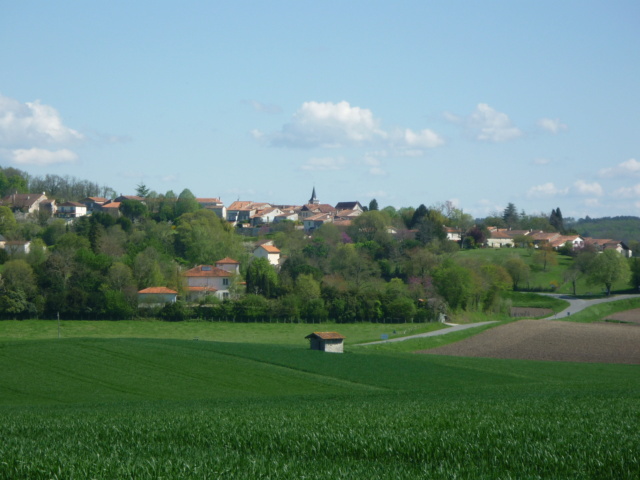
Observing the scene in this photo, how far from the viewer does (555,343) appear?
192 ft

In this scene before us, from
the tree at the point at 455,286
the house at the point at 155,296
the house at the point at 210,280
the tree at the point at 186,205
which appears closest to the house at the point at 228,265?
the house at the point at 210,280

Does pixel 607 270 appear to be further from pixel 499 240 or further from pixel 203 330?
pixel 203 330

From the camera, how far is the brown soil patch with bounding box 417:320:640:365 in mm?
53031

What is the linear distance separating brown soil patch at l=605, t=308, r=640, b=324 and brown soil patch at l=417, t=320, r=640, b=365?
35.7 ft

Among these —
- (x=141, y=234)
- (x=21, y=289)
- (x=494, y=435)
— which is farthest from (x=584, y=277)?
(x=494, y=435)

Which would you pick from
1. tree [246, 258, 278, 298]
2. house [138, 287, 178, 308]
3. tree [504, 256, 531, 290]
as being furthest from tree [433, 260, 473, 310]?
house [138, 287, 178, 308]

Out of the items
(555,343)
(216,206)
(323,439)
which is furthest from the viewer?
(216,206)

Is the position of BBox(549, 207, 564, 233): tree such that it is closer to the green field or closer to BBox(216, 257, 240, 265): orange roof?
BBox(216, 257, 240, 265): orange roof

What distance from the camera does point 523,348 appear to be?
57.4m

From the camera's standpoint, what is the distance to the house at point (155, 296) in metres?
83.6

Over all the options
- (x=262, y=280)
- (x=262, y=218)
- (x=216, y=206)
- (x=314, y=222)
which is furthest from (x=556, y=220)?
(x=262, y=280)

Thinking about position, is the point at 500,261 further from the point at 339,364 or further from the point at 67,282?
the point at 339,364

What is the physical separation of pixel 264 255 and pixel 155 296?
40.1 metres

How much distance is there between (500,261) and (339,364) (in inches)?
2835
